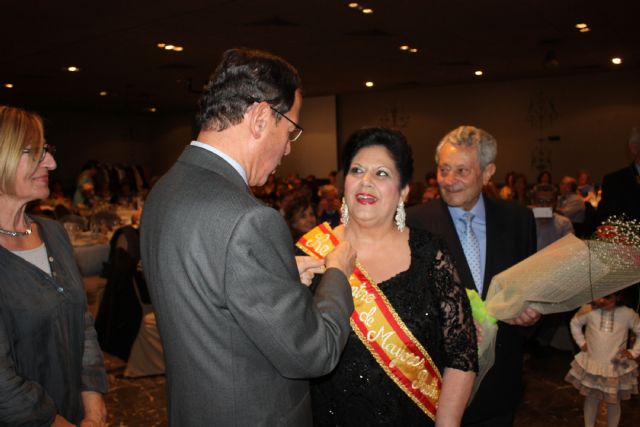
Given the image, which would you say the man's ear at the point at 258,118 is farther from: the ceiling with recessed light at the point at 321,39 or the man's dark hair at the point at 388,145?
the ceiling with recessed light at the point at 321,39

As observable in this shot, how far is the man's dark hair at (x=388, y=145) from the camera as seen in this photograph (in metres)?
1.75

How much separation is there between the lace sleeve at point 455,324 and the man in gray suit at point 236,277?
481mm

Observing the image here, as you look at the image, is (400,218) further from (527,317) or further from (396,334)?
(527,317)

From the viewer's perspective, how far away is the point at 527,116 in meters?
13.1

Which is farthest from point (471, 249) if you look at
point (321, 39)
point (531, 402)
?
point (321, 39)

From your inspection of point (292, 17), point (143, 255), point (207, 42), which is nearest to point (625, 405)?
point (143, 255)

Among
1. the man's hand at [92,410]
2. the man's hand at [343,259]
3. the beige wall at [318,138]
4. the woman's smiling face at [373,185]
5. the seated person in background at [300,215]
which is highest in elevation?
the beige wall at [318,138]

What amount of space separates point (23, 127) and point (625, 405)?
12.4ft

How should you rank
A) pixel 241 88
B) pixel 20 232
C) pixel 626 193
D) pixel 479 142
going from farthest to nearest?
1. pixel 626 193
2. pixel 479 142
3. pixel 20 232
4. pixel 241 88

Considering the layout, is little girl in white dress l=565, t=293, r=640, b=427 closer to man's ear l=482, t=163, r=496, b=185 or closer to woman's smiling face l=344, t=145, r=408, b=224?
man's ear l=482, t=163, r=496, b=185

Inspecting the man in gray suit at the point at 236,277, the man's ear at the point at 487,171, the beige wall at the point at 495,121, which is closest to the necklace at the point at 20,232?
the man in gray suit at the point at 236,277

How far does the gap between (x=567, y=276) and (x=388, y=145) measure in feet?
2.12

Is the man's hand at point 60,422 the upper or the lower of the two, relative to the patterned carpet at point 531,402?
upper

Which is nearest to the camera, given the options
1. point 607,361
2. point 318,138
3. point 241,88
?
point 241,88
